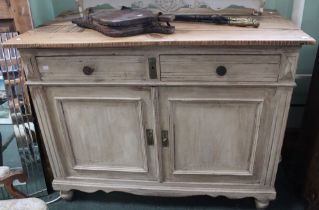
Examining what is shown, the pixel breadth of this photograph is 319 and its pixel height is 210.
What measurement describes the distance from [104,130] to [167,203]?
51 cm

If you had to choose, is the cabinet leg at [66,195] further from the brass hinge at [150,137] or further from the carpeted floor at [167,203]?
the brass hinge at [150,137]

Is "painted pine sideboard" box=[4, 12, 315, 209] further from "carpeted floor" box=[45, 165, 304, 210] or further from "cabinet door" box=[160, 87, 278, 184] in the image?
"carpeted floor" box=[45, 165, 304, 210]

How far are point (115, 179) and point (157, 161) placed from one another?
0.24 m

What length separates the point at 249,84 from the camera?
1.09 metres

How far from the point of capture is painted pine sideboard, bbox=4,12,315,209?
41.8 inches

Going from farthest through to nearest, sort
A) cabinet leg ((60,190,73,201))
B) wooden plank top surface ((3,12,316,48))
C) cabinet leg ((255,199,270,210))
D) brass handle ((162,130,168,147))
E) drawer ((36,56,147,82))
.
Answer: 1. cabinet leg ((60,190,73,201))
2. cabinet leg ((255,199,270,210))
3. brass handle ((162,130,168,147))
4. drawer ((36,56,147,82))
5. wooden plank top surface ((3,12,316,48))

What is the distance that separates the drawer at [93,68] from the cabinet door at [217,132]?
0.45 ft

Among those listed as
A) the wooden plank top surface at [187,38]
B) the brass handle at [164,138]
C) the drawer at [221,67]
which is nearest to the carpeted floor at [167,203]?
the brass handle at [164,138]

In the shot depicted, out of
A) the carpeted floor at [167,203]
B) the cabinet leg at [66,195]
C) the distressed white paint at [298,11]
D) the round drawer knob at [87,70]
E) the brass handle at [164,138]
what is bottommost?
the carpeted floor at [167,203]

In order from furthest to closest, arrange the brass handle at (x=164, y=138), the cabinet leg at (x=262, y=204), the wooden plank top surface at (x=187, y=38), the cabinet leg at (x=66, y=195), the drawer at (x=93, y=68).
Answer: the cabinet leg at (x=66, y=195), the cabinet leg at (x=262, y=204), the brass handle at (x=164, y=138), the drawer at (x=93, y=68), the wooden plank top surface at (x=187, y=38)

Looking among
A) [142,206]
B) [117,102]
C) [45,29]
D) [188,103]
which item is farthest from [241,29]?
[142,206]

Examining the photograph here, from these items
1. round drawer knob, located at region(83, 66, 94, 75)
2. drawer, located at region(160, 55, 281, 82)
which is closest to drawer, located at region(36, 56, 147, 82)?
round drawer knob, located at region(83, 66, 94, 75)

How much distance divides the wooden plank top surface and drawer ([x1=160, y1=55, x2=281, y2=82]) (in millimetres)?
66

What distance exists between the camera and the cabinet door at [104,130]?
47.0 inches
